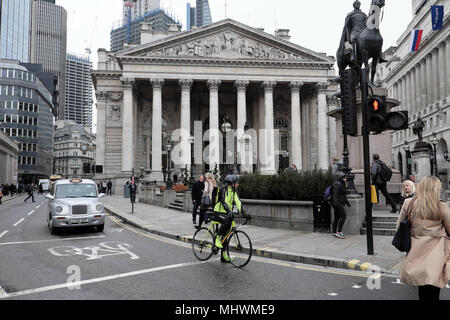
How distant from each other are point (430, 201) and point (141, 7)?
680ft

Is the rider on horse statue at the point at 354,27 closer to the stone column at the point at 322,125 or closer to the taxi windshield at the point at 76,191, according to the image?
the taxi windshield at the point at 76,191

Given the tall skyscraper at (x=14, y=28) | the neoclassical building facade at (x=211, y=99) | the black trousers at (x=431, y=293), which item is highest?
the tall skyscraper at (x=14, y=28)

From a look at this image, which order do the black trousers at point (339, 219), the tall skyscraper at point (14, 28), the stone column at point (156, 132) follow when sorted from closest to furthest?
the black trousers at point (339, 219) → the stone column at point (156, 132) → the tall skyscraper at point (14, 28)

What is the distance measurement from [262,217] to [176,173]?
30.4m

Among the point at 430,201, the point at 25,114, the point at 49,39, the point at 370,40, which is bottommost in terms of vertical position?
the point at 430,201

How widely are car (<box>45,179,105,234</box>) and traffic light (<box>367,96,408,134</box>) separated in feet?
30.8

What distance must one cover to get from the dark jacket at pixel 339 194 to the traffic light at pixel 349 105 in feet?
6.52

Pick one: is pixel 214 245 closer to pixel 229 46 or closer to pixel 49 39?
pixel 229 46

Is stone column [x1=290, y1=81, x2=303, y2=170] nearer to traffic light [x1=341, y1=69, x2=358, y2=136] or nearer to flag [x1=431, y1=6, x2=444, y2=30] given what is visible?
flag [x1=431, y1=6, x2=444, y2=30]

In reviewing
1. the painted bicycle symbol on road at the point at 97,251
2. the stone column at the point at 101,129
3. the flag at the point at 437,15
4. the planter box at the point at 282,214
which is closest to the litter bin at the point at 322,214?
the planter box at the point at 282,214

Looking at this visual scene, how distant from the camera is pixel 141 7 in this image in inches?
7436

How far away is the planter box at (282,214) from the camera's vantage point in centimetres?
1177

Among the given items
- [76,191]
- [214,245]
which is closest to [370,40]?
[214,245]

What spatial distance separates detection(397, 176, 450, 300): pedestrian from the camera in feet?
13.0
